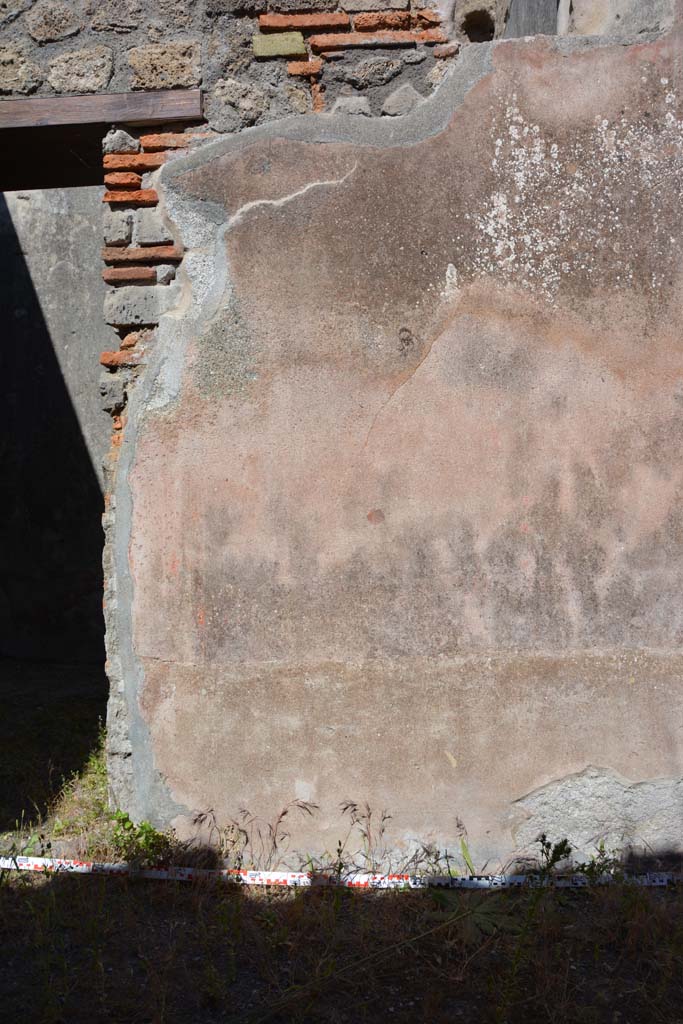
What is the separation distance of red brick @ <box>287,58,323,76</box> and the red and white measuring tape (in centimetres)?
285

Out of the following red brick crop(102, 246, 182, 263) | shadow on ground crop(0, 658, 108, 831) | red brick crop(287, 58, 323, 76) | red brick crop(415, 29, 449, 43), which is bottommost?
shadow on ground crop(0, 658, 108, 831)

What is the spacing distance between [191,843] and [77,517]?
462 centimetres

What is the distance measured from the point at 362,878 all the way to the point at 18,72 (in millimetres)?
3214

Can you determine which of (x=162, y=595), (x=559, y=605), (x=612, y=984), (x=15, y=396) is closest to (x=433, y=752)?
(x=559, y=605)

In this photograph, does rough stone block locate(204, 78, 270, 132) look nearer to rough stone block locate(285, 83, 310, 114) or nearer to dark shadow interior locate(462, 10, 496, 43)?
rough stone block locate(285, 83, 310, 114)

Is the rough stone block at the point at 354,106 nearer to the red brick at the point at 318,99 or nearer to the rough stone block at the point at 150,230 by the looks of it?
the red brick at the point at 318,99

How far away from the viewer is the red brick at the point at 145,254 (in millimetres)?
3170

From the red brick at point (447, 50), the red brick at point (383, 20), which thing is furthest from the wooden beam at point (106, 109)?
the red brick at point (447, 50)

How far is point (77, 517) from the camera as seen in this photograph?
286 inches

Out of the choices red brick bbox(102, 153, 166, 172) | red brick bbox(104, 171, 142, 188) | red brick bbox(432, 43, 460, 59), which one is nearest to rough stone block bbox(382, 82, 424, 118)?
red brick bbox(432, 43, 460, 59)

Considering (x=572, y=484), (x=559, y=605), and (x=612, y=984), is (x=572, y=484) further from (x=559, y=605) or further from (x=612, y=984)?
(x=612, y=984)

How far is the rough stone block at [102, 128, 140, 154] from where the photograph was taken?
321cm

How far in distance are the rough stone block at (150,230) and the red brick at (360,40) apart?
848mm

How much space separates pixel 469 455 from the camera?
10.1ft
